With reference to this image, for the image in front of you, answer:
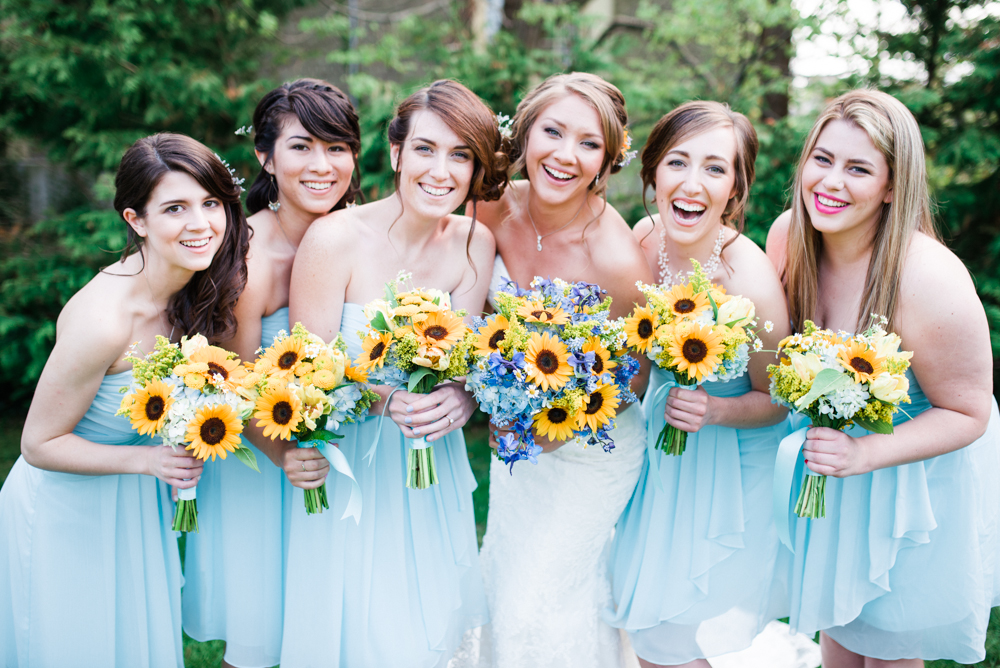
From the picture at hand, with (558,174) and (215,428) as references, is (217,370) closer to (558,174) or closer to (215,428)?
(215,428)

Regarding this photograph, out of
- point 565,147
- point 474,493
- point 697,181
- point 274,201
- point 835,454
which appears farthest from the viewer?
point 474,493

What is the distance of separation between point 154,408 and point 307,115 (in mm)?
1501

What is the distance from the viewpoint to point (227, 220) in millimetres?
2809

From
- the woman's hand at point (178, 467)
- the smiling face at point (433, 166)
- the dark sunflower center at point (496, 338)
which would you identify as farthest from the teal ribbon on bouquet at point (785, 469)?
the woman's hand at point (178, 467)

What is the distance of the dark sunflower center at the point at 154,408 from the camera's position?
2314mm

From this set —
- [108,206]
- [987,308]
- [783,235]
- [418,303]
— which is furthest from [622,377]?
[108,206]

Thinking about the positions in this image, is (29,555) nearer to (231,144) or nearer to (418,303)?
(418,303)

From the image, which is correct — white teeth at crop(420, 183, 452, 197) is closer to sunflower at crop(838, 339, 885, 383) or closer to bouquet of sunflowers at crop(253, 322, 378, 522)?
bouquet of sunflowers at crop(253, 322, 378, 522)

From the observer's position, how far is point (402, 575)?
2.81 m

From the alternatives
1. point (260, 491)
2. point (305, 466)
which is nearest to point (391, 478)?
point (305, 466)

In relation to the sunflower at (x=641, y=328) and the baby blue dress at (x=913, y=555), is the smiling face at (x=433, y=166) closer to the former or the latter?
the sunflower at (x=641, y=328)

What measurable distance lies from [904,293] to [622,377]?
3.92 ft

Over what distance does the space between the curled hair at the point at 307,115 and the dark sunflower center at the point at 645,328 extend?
167cm

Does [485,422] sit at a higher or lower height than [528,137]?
lower
